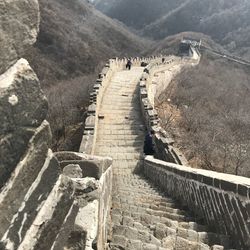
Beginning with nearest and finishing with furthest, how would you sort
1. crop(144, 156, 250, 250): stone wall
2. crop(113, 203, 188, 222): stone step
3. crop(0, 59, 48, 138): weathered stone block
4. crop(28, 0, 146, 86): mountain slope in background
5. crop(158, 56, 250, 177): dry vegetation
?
1. crop(0, 59, 48, 138): weathered stone block
2. crop(144, 156, 250, 250): stone wall
3. crop(113, 203, 188, 222): stone step
4. crop(158, 56, 250, 177): dry vegetation
5. crop(28, 0, 146, 86): mountain slope in background

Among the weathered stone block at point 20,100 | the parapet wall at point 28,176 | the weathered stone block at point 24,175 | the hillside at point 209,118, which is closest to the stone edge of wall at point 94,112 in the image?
the hillside at point 209,118

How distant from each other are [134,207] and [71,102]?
17697mm

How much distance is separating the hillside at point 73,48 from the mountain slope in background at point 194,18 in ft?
57.5

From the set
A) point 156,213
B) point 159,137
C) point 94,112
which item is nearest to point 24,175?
point 156,213

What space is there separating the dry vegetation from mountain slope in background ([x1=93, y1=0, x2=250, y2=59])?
140 ft

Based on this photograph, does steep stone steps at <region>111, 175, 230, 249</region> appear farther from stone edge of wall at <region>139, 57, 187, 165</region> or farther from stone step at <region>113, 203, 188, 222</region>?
stone edge of wall at <region>139, 57, 187, 165</region>

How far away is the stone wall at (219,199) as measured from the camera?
495cm

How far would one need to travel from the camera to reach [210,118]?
26.1 meters

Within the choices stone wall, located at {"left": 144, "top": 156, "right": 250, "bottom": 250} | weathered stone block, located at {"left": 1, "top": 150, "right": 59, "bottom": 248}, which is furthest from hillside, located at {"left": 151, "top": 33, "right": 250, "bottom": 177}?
weathered stone block, located at {"left": 1, "top": 150, "right": 59, "bottom": 248}

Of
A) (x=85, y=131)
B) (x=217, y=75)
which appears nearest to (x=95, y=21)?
(x=217, y=75)

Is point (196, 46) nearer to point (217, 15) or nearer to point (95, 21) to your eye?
point (95, 21)

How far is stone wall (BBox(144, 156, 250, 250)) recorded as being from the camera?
16.3 feet

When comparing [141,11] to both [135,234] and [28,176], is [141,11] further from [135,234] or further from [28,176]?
[28,176]

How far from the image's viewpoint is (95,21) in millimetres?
82562
